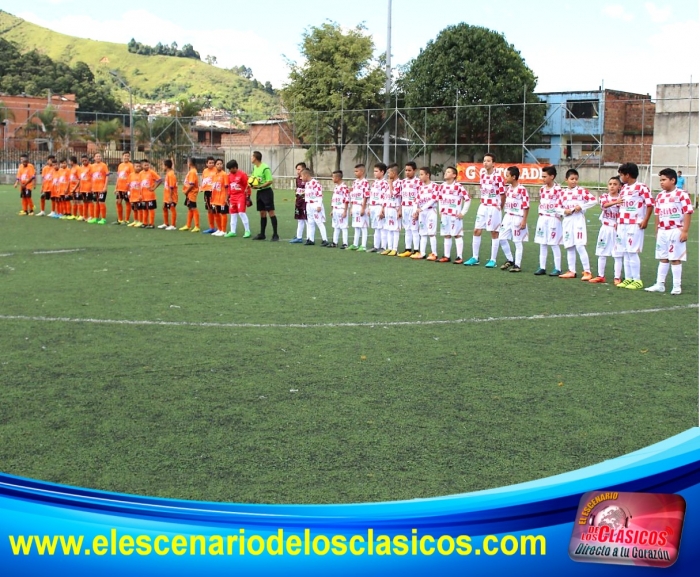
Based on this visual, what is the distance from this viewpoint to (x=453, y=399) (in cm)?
562

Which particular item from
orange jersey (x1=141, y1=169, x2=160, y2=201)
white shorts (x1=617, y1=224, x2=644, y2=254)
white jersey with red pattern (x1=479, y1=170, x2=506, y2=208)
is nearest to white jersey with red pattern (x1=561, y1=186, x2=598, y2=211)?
white shorts (x1=617, y1=224, x2=644, y2=254)

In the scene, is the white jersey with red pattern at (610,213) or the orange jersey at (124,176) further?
the orange jersey at (124,176)

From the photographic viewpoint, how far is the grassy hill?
136 meters

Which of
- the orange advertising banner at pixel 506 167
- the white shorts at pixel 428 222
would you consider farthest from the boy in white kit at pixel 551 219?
the orange advertising banner at pixel 506 167

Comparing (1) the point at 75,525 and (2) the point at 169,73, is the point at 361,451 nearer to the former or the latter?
(1) the point at 75,525

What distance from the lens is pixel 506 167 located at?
29453 mm

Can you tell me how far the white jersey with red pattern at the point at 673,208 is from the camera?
10.4 m

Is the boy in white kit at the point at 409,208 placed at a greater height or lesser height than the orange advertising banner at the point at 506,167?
lesser

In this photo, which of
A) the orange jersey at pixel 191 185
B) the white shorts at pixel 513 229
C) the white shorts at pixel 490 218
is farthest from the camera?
the orange jersey at pixel 191 185

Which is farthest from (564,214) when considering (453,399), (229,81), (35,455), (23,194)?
(229,81)

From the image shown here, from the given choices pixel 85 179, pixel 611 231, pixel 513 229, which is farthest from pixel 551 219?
pixel 85 179

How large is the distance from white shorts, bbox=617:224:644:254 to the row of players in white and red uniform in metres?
0.01

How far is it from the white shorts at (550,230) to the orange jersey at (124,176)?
11.1 meters

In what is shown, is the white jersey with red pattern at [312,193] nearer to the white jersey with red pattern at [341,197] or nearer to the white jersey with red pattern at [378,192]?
the white jersey with red pattern at [341,197]
